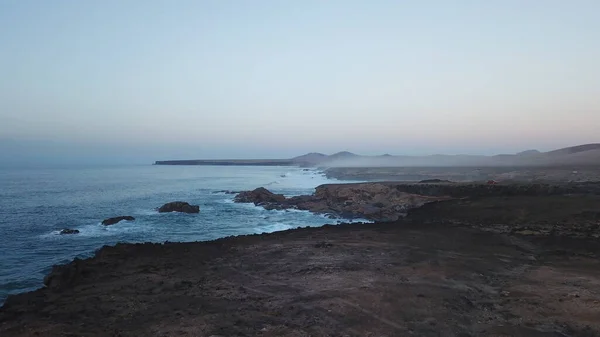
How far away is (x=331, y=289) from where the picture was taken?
13.2 metres

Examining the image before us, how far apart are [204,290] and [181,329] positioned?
3.42 meters

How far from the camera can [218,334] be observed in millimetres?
9859

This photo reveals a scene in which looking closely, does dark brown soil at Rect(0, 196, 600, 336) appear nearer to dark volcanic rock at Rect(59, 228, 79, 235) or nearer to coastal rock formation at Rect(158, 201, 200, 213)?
dark volcanic rock at Rect(59, 228, 79, 235)

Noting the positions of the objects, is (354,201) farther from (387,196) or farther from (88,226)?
(88,226)

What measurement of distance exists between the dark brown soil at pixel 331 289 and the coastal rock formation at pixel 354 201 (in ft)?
47.1

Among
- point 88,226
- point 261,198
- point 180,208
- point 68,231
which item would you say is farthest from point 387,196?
point 68,231

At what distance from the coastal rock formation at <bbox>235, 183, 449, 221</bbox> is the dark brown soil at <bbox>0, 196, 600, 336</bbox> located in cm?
1436

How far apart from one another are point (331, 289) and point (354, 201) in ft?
96.3

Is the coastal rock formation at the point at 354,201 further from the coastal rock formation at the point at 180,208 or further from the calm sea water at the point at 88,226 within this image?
the coastal rock formation at the point at 180,208

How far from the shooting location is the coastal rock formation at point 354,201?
37.3m

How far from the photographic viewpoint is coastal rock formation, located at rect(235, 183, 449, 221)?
37275mm

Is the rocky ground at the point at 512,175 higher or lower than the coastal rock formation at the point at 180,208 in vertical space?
higher

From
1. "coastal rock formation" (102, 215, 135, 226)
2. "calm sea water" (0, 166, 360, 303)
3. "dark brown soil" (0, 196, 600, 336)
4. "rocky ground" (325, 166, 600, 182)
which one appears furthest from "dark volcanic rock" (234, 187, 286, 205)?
"rocky ground" (325, 166, 600, 182)

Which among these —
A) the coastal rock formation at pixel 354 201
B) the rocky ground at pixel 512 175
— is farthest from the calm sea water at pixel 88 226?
the rocky ground at pixel 512 175
